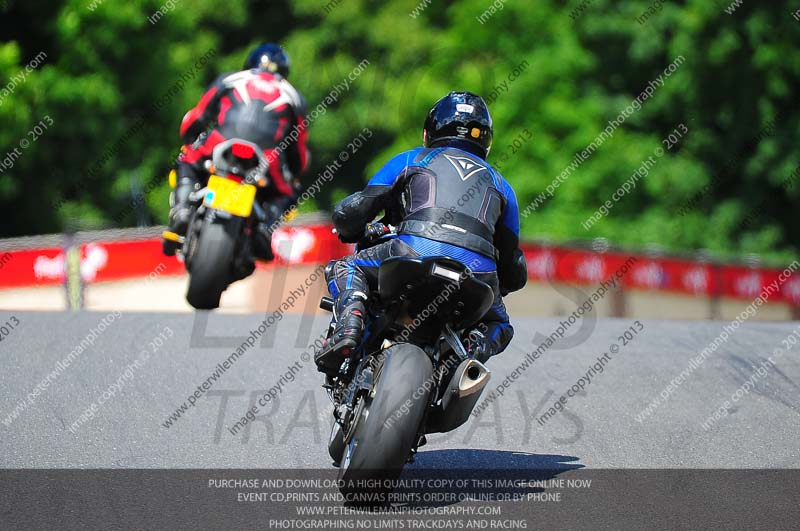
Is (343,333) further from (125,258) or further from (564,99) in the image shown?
(564,99)

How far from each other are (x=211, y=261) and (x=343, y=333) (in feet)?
16.0

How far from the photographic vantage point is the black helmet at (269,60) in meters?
11.3

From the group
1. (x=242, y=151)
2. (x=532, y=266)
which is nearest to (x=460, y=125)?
(x=242, y=151)

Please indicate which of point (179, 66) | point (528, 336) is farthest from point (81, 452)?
point (179, 66)

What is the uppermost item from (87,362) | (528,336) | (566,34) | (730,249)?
(87,362)

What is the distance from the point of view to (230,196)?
1066 centimetres

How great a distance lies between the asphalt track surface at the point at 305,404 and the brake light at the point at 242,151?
129cm

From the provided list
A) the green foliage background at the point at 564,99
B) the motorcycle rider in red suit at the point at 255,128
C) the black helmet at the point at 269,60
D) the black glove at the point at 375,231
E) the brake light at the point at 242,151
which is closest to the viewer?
the black glove at the point at 375,231

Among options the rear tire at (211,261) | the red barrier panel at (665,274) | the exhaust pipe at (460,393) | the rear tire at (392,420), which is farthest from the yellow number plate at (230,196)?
the red barrier panel at (665,274)

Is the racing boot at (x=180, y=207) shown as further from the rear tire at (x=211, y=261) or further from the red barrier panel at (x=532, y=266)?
the red barrier panel at (x=532, y=266)

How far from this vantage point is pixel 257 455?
6.91 m

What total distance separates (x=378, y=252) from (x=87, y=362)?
11.5ft

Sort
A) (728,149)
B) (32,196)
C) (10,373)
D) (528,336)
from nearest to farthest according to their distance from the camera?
(10,373), (528,336), (32,196), (728,149)

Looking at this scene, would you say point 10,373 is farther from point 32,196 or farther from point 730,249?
point 730,249
